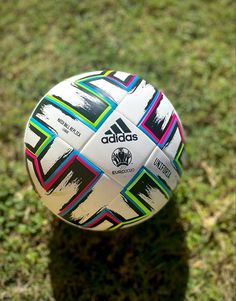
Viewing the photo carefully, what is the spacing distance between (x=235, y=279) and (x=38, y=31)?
2.79m

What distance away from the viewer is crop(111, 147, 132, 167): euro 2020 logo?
253 centimetres

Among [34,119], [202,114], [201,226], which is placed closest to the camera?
[34,119]

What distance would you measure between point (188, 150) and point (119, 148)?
125 cm

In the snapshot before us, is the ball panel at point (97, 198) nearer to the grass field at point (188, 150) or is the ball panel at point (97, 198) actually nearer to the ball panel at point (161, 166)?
the ball panel at point (161, 166)

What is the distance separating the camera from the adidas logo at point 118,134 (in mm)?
2525

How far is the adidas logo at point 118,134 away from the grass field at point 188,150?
106 cm

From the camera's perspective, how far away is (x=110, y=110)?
2570 millimetres

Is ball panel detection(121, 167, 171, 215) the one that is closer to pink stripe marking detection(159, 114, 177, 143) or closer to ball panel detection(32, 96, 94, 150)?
pink stripe marking detection(159, 114, 177, 143)

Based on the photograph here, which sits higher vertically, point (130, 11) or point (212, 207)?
point (130, 11)

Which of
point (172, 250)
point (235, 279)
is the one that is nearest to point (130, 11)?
point (172, 250)

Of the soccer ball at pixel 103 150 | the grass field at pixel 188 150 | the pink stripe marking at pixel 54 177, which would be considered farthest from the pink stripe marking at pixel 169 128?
the grass field at pixel 188 150

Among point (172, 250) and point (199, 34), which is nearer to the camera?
point (172, 250)

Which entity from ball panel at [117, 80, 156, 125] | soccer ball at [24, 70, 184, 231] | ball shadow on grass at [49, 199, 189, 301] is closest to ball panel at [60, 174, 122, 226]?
soccer ball at [24, 70, 184, 231]

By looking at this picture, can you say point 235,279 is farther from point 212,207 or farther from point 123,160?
point 123,160
